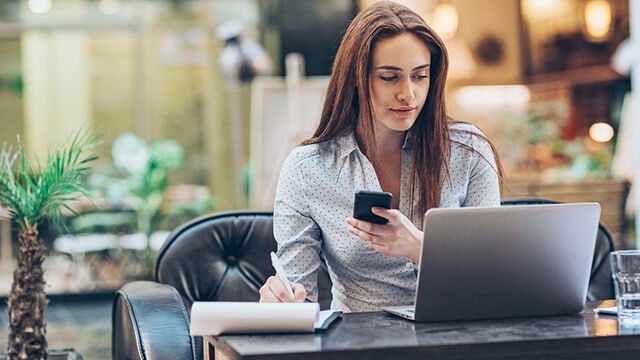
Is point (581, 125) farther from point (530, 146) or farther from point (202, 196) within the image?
point (202, 196)

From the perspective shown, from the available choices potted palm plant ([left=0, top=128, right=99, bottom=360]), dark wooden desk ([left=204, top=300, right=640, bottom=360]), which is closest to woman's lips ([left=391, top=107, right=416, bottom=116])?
dark wooden desk ([left=204, top=300, right=640, bottom=360])

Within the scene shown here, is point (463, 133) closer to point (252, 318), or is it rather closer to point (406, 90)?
point (406, 90)

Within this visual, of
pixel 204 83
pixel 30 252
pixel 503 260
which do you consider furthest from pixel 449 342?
pixel 204 83

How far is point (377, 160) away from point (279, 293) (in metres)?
0.52

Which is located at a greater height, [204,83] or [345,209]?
[204,83]

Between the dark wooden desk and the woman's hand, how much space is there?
197 mm

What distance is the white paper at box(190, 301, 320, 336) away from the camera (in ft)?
5.11

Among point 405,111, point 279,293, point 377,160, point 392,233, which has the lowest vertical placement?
point 279,293

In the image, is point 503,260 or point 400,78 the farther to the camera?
point 400,78

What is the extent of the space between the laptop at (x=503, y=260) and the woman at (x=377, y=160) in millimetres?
449

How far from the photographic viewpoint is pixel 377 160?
→ 2258mm

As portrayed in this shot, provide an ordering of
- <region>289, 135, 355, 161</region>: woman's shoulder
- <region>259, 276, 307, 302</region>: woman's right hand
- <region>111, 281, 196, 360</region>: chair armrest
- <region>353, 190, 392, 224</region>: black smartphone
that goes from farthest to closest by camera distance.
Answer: <region>289, 135, 355, 161</region>: woman's shoulder → <region>111, 281, 196, 360</region>: chair armrest → <region>259, 276, 307, 302</region>: woman's right hand → <region>353, 190, 392, 224</region>: black smartphone

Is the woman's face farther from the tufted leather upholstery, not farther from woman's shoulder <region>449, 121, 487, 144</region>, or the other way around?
the tufted leather upholstery

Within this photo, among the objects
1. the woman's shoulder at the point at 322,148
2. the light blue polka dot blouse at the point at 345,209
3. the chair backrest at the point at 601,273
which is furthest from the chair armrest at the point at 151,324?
the chair backrest at the point at 601,273
